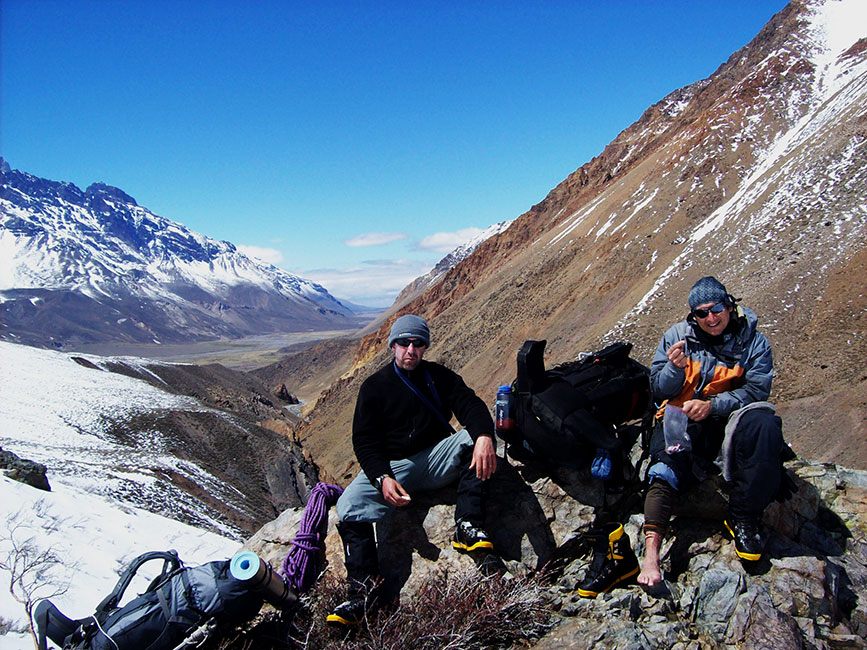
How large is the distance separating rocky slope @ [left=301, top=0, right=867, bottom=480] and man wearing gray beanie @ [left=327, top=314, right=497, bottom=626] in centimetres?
1200

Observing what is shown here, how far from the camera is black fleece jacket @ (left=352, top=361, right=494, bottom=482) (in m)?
4.70

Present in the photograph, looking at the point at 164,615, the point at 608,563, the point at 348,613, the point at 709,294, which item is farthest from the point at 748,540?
the point at 164,615

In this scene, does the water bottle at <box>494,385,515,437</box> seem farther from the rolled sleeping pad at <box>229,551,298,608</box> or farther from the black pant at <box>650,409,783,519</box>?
the rolled sleeping pad at <box>229,551,298,608</box>

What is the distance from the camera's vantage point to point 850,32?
39.0 meters

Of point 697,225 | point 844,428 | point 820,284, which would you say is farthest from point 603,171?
point 844,428

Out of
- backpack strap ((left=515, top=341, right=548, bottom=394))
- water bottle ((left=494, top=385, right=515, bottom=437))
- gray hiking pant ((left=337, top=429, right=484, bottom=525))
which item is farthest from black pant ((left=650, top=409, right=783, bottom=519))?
gray hiking pant ((left=337, top=429, right=484, bottom=525))

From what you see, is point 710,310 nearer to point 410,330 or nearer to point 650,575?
point 650,575

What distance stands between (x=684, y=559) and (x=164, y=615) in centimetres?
389

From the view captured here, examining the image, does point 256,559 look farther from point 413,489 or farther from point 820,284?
point 820,284

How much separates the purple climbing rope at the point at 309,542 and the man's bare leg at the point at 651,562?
263cm

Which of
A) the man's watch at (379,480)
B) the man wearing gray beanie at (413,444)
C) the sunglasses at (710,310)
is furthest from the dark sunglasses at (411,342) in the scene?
the sunglasses at (710,310)

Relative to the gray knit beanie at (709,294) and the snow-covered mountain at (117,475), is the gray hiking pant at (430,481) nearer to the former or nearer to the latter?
the gray knit beanie at (709,294)

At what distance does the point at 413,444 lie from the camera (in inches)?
191

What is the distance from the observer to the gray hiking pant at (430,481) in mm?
4465
